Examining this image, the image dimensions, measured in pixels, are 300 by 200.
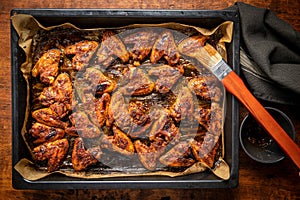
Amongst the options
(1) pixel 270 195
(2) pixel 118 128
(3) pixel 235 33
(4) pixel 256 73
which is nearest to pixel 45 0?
(2) pixel 118 128

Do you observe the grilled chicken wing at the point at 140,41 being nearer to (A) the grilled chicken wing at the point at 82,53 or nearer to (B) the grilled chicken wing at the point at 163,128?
(A) the grilled chicken wing at the point at 82,53

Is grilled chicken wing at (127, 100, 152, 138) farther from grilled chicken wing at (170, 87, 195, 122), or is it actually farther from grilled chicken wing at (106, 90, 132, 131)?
grilled chicken wing at (170, 87, 195, 122)

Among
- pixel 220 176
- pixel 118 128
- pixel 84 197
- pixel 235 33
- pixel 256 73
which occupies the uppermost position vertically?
pixel 235 33

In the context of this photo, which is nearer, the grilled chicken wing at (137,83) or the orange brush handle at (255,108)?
the orange brush handle at (255,108)

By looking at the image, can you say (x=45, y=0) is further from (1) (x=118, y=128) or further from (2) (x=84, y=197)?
(2) (x=84, y=197)

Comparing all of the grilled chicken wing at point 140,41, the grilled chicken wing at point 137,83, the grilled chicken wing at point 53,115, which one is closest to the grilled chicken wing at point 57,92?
the grilled chicken wing at point 53,115

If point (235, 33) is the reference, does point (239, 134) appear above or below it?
below

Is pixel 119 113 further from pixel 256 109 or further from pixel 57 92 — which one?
pixel 256 109
